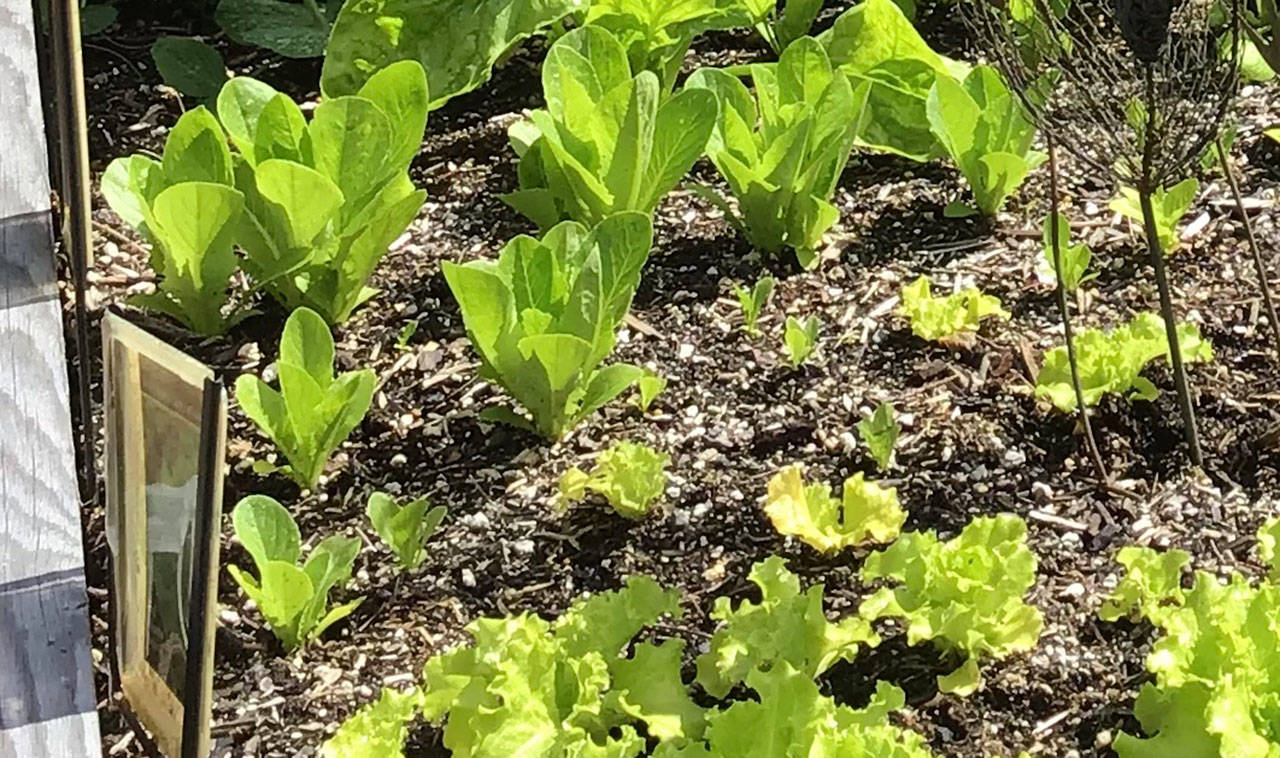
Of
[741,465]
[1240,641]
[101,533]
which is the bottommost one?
[101,533]

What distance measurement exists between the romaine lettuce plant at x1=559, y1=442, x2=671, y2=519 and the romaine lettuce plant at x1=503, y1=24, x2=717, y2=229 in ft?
1.63

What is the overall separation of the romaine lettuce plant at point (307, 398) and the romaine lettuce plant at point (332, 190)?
0.21m

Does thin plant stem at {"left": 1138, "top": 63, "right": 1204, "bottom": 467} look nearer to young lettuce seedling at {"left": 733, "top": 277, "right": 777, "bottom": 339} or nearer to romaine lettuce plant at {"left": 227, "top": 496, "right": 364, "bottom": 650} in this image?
young lettuce seedling at {"left": 733, "top": 277, "right": 777, "bottom": 339}

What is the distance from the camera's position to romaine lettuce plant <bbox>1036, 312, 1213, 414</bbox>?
192 centimetres

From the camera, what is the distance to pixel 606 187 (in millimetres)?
2197

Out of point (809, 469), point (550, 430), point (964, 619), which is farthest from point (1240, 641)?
point (550, 430)

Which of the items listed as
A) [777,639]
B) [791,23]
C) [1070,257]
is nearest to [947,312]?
[1070,257]

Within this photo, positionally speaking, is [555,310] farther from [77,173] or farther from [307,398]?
[77,173]

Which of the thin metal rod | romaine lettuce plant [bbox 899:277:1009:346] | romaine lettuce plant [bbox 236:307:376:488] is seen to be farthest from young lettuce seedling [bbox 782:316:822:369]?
the thin metal rod

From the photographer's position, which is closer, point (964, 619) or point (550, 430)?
point (964, 619)

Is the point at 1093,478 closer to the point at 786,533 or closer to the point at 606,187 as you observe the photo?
the point at 786,533

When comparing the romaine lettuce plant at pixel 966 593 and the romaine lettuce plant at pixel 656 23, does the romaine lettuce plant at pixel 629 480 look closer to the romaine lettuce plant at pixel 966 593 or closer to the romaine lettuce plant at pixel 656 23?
the romaine lettuce plant at pixel 966 593

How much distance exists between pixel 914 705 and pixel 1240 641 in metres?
0.35

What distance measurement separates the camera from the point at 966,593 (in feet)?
5.27
